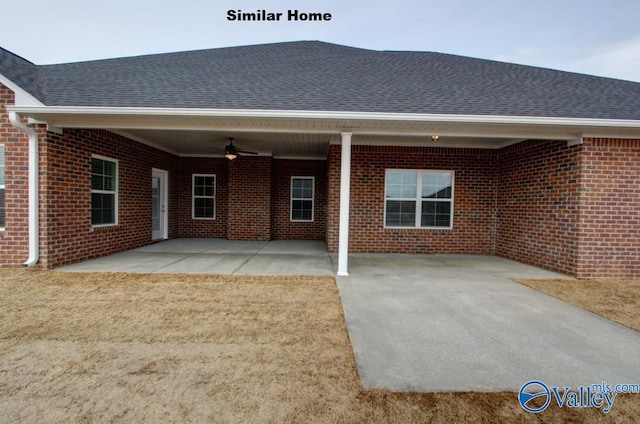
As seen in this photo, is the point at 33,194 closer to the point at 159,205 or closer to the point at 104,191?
the point at 104,191

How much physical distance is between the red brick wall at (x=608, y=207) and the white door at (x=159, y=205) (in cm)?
1095

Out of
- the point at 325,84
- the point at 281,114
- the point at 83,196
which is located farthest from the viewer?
the point at 325,84

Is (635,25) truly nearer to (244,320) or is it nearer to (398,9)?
(398,9)

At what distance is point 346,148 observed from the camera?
5559 mm

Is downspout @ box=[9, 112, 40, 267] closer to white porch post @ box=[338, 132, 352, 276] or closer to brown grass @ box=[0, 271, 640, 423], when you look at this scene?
brown grass @ box=[0, 271, 640, 423]

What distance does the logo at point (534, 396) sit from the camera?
2.09 meters

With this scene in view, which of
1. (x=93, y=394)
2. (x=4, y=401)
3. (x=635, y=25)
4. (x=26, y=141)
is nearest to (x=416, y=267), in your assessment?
(x=93, y=394)

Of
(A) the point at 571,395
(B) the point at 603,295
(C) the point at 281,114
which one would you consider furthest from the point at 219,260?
(B) the point at 603,295

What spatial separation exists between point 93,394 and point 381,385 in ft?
6.83

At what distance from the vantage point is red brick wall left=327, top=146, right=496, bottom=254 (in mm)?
8094

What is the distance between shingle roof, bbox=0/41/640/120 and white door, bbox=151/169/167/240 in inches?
137

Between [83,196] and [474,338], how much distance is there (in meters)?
7.53

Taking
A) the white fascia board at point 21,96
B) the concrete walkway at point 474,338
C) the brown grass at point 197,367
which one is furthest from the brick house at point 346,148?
the brown grass at point 197,367

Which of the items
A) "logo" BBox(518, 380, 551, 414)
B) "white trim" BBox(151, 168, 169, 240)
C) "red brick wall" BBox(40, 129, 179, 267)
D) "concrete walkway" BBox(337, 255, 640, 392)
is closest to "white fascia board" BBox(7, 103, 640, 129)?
"red brick wall" BBox(40, 129, 179, 267)
